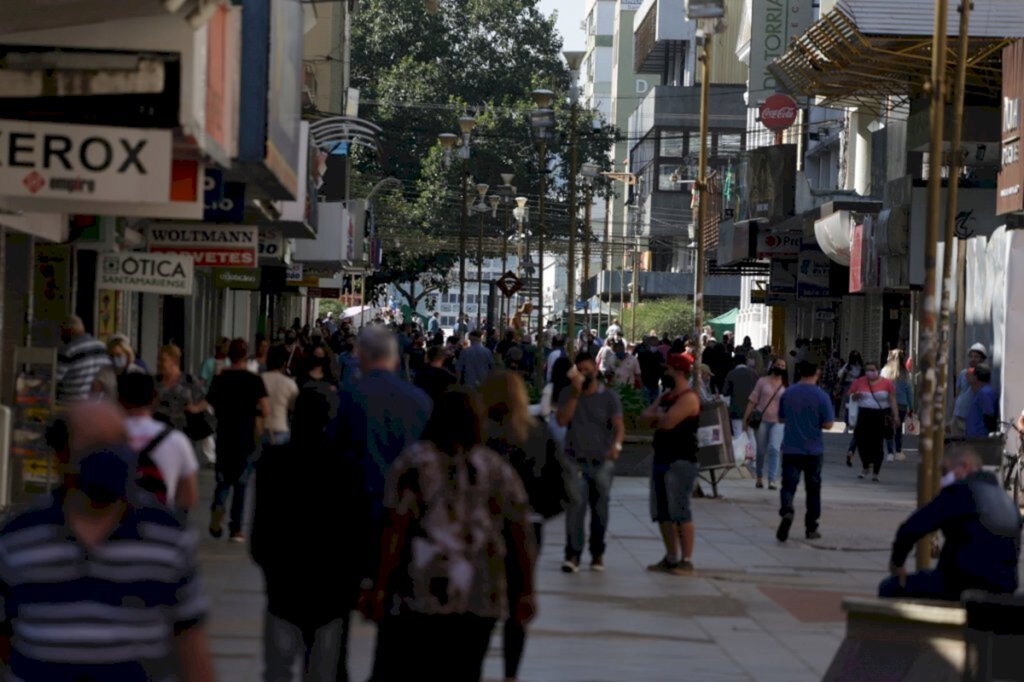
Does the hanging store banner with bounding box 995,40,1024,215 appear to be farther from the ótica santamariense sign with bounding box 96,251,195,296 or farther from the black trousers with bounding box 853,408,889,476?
the ótica santamariense sign with bounding box 96,251,195,296

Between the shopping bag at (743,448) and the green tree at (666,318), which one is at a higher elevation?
the green tree at (666,318)

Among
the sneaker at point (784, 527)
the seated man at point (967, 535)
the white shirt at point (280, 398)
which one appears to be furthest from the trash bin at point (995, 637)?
the white shirt at point (280, 398)

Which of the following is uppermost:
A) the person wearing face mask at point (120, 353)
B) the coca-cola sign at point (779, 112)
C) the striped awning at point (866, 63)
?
the coca-cola sign at point (779, 112)

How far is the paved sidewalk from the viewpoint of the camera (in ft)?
37.6

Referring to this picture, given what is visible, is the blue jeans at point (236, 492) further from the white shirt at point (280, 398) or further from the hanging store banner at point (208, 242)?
the hanging store banner at point (208, 242)

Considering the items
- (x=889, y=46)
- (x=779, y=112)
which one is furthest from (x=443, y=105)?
(x=889, y=46)

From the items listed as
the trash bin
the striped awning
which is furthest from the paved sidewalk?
the striped awning

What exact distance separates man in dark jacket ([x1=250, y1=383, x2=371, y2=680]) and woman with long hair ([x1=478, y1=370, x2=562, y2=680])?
216 centimetres

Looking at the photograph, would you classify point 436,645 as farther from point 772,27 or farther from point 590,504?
point 772,27

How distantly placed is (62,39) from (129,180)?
61.1 inches

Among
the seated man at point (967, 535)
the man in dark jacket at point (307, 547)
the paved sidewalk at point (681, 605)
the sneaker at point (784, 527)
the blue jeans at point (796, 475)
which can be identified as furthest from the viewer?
the sneaker at point (784, 527)

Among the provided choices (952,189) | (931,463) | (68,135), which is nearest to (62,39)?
(68,135)

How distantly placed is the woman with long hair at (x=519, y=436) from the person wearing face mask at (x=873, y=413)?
649 inches

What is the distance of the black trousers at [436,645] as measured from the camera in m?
7.27
